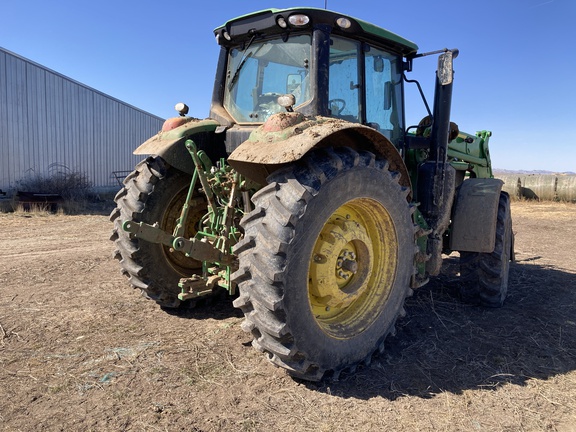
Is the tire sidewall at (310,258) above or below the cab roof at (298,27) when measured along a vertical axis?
below

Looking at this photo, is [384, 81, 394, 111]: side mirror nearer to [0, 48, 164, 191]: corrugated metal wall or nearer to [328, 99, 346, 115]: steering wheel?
[328, 99, 346, 115]: steering wheel

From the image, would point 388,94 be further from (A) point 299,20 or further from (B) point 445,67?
(A) point 299,20

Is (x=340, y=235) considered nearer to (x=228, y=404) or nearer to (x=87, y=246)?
(x=228, y=404)

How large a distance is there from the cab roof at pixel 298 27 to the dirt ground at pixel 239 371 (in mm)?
2474

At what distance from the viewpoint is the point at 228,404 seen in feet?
8.71

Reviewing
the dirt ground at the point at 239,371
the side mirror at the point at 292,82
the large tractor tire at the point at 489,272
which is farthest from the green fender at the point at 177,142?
the large tractor tire at the point at 489,272

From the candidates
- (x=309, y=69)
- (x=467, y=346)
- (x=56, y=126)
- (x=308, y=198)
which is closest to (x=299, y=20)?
(x=309, y=69)

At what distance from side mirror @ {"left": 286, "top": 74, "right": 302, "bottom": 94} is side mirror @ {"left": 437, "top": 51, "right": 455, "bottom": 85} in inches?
56.0

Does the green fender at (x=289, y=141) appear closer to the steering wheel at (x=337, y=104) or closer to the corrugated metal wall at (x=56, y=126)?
the steering wheel at (x=337, y=104)

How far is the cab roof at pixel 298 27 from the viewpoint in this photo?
132 inches

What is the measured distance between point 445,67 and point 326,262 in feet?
7.33

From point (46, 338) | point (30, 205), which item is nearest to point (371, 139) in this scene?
point (46, 338)

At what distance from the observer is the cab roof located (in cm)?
335

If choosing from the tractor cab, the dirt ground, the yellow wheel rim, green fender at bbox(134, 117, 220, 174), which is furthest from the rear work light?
the dirt ground
